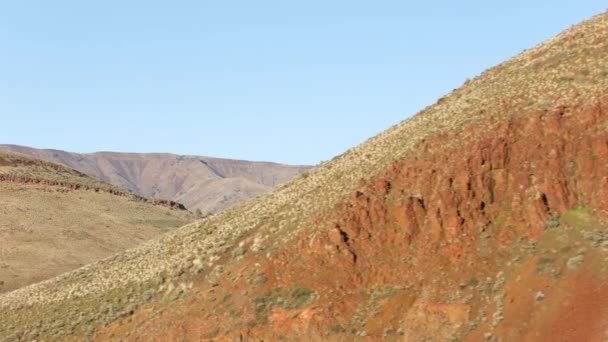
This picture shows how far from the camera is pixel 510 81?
119ft

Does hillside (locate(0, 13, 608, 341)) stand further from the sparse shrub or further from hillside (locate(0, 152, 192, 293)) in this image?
hillside (locate(0, 152, 192, 293))

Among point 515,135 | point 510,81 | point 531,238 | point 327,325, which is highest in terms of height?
point 510,81

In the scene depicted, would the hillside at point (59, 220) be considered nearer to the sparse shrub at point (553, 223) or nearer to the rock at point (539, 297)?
the sparse shrub at point (553, 223)

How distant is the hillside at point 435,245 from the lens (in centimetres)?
2472

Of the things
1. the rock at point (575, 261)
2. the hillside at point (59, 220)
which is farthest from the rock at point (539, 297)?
the hillside at point (59, 220)

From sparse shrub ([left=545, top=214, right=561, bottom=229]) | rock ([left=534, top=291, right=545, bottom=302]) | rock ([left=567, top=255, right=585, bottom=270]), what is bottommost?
rock ([left=534, top=291, right=545, bottom=302])

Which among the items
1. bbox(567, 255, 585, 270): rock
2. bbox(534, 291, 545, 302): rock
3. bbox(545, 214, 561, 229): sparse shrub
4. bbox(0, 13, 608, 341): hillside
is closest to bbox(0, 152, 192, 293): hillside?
bbox(0, 13, 608, 341): hillside

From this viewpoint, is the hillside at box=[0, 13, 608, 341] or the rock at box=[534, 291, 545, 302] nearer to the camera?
the rock at box=[534, 291, 545, 302]

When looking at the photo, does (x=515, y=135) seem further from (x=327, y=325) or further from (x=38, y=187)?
(x=38, y=187)

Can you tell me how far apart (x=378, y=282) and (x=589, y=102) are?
34.1 feet

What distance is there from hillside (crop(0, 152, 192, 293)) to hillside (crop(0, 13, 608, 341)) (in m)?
28.1

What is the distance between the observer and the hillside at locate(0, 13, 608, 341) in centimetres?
2472

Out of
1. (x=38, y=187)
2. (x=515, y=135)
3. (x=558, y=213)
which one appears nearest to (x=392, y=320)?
(x=558, y=213)

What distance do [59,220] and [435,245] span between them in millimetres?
60950
